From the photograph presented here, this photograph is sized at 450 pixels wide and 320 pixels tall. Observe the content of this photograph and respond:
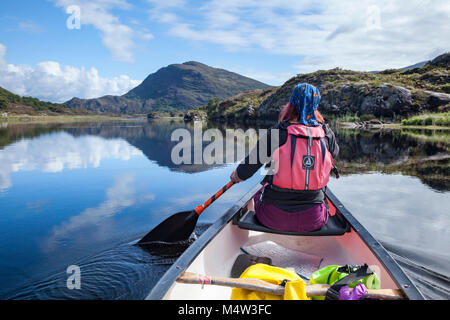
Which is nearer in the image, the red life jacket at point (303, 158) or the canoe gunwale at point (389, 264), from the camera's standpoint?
the canoe gunwale at point (389, 264)

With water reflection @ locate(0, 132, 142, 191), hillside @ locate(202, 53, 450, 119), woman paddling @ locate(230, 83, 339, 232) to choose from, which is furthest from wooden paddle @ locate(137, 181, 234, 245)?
hillside @ locate(202, 53, 450, 119)

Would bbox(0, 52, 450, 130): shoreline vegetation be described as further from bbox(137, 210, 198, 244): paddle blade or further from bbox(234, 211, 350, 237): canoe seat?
bbox(137, 210, 198, 244): paddle blade

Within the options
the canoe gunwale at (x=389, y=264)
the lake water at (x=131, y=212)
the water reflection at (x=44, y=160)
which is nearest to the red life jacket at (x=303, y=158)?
the canoe gunwale at (x=389, y=264)

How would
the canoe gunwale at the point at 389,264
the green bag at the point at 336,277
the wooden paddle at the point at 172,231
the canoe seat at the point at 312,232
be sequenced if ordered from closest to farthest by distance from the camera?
the canoe gunwale at the point at 389,264 < the green bag at the point at 336,277 < the canoe seat at the point at 312,232 < the wooden paddle at the point at 172,231

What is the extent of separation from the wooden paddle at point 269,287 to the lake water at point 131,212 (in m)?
1.76

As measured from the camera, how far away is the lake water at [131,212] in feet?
14.4

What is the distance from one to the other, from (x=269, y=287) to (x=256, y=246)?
212cm

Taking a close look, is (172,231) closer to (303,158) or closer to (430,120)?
(303,158)

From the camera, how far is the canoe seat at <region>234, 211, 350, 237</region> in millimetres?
3773

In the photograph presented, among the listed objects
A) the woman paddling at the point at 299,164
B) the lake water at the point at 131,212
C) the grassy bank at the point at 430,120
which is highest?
the grassy bank at the point at 430,120

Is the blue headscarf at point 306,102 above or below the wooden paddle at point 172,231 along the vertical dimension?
above

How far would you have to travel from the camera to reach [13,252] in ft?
17.1

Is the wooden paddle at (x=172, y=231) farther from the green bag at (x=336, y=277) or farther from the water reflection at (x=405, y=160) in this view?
the water reflection at (x=405, y=160)

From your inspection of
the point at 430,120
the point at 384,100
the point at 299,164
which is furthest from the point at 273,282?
the point at 384,100
